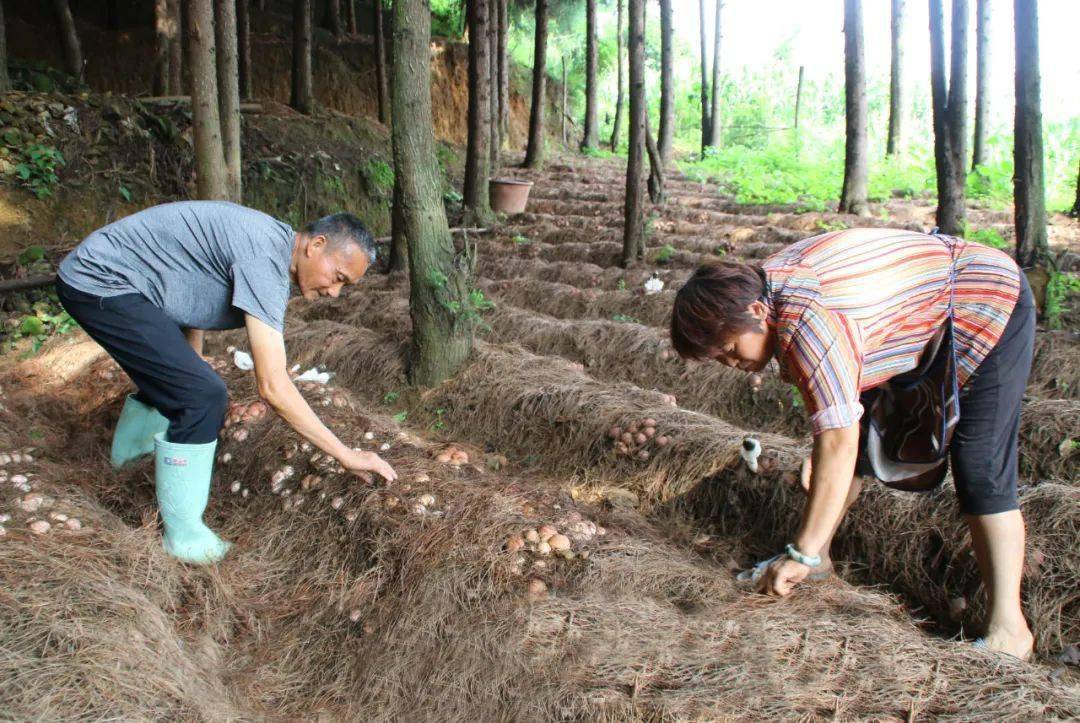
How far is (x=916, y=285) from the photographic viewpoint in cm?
223

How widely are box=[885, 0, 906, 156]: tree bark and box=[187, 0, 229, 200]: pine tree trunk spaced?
1343 centimetres

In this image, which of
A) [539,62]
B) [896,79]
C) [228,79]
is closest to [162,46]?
[228,79]

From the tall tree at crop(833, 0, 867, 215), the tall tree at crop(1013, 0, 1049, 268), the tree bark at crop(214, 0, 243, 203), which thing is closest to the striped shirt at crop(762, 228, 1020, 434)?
the tall tree at crop(1013, 0, 1049, 268)

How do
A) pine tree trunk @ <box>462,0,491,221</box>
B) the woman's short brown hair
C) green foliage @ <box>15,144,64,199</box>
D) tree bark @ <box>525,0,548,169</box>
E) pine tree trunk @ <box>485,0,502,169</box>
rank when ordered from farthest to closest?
pine tree trunk @ <box>485,0,502,169</box>
tree bark @ <box>525,0,548,169</box>
pine tree trunk @ <box>462,0,491,221</box>
green foliage @ <box>15,144,64,199</box>
the woman's short brown hair

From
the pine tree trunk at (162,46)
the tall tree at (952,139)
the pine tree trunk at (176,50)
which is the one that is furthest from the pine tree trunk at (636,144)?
the pine tree trunk at (162,46)

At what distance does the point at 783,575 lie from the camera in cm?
238

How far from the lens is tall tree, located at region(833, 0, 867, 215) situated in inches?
412

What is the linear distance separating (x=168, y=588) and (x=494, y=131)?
13.2 meters

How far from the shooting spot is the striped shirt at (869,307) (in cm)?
204

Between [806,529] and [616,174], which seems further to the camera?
[616,174]

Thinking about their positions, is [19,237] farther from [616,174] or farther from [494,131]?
[616,174]

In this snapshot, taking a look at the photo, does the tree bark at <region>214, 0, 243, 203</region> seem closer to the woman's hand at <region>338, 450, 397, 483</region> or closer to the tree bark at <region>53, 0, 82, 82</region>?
the woman's hand at <region>338, 450, 397, 483</region>

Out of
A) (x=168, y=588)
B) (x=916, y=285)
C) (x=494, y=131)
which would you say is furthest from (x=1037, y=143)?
(x=494, y=131)

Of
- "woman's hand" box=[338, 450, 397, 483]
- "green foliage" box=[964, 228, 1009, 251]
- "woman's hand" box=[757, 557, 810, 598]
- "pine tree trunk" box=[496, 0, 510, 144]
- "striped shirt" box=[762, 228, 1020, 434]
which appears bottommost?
"woman's hand" box=[757, 557, 810, 598]
